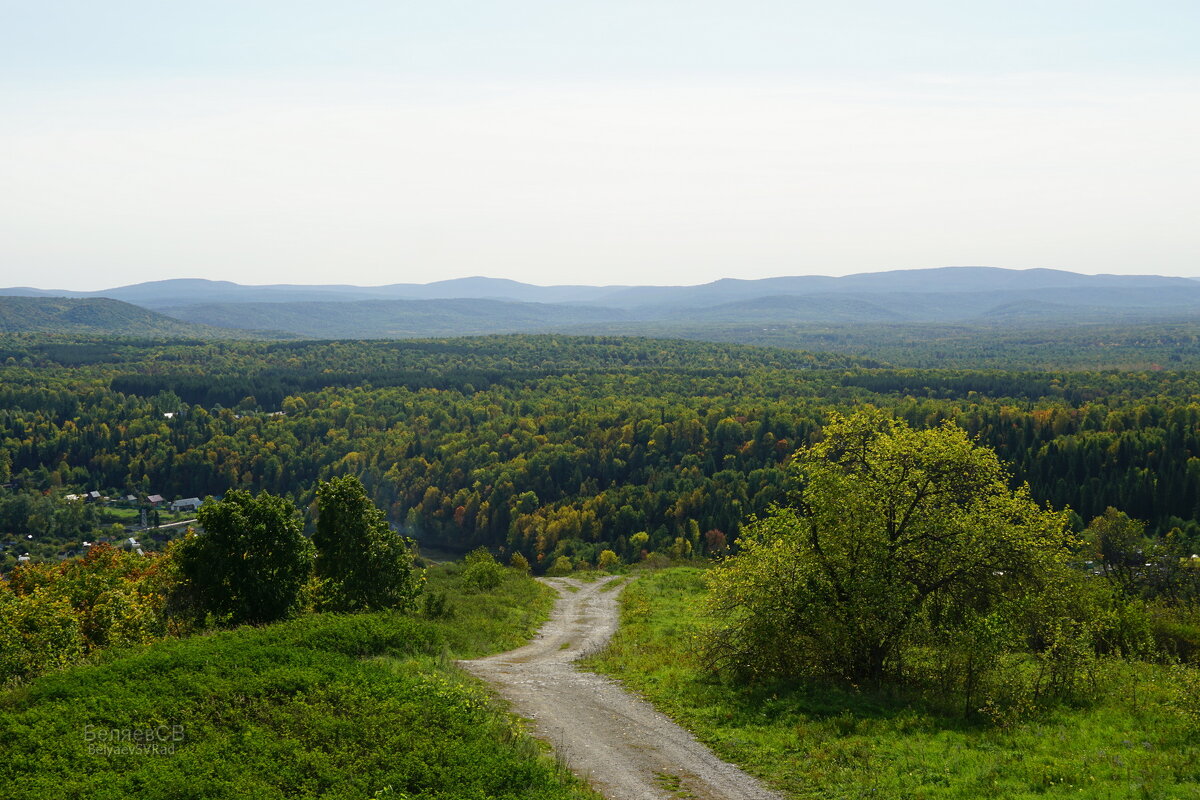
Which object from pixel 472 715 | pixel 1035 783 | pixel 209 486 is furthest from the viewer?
pixel 209 486

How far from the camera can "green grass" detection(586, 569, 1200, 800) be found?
17.9m

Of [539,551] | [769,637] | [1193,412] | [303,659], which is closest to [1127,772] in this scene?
[769,637]

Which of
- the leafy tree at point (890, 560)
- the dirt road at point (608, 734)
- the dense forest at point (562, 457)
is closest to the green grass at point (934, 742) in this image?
the dirt road at point (608, 734)

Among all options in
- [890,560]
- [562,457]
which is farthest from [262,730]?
[562,457]

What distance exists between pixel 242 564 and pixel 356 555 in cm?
537

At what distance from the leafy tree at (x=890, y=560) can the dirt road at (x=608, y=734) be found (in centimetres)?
522

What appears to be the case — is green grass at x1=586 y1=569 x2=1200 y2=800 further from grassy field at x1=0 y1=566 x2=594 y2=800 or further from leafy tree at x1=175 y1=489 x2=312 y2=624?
leafy tree at x1=175 y1=489 x2=312 y2=624

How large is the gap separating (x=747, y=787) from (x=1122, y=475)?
118574 mm

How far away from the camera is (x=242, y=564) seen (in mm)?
31578

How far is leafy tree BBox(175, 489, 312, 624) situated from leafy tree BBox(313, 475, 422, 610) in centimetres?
325

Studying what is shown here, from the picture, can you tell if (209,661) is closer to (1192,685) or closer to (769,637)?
(769,637)

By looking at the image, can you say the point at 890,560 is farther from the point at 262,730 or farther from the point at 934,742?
the point at 262,730

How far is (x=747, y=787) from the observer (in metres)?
18.9

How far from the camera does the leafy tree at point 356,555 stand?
35312mm
